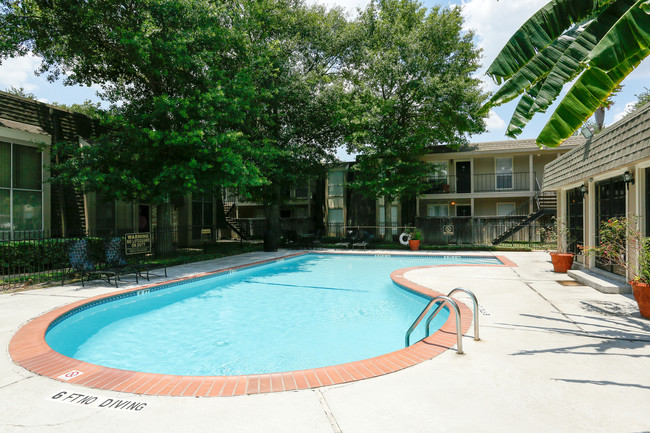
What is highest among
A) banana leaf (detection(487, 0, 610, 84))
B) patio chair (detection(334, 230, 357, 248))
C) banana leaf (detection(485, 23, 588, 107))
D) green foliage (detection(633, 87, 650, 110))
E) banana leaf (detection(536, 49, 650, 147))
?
green foliage (detection(633, 87, 650, 110))

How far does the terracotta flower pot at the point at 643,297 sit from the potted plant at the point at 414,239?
1345 centimetres

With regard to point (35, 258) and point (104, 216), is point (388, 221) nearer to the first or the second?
point (104, 216)

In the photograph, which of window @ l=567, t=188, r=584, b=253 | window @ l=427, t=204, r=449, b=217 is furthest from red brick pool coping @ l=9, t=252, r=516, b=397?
window @ l=427, t=204, r=449, b=217

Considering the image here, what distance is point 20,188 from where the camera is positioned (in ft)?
39.8

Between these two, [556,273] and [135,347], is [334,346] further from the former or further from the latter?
[556,273]

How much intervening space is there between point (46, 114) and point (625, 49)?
1789 centimetres

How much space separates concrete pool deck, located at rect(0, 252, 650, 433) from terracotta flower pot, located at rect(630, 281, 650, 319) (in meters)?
0.90

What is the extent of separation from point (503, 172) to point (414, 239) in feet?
33.0

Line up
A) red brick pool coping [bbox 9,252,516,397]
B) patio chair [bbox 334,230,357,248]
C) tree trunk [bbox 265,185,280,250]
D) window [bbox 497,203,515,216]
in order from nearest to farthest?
red brick pool coping [bbox 9,252,516,397] < patio chair [bbox 334,230,357,248] < tree trunk [bbox 265,185,280,250] < window [bbox 497,203,515,216]

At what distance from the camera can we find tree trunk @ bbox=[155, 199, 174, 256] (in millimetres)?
14302

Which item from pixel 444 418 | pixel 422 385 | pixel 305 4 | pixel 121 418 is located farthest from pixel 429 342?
pixel 305 4

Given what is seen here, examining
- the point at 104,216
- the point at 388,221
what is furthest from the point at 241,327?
the point at 388,221

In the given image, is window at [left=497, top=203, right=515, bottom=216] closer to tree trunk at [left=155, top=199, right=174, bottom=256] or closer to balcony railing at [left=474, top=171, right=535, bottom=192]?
balcony railing at [left=474, top=171, right=535, bottom=192]

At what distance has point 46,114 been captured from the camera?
13664 millimetres
